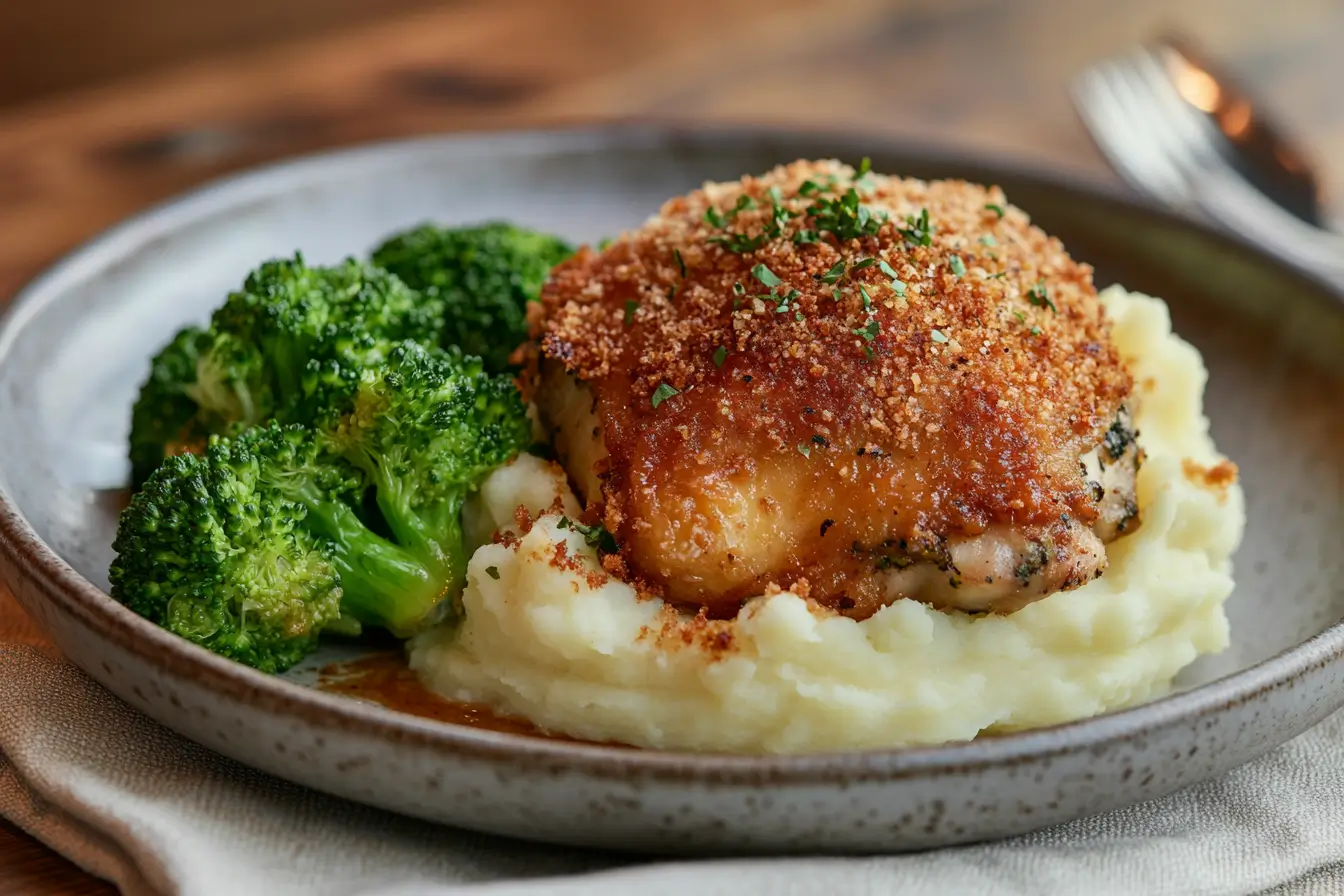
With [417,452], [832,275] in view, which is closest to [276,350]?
[417,452]

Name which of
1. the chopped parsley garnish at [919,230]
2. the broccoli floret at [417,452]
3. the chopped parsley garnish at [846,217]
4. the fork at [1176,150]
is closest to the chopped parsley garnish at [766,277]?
the chopped parsley garnish at [846,217]

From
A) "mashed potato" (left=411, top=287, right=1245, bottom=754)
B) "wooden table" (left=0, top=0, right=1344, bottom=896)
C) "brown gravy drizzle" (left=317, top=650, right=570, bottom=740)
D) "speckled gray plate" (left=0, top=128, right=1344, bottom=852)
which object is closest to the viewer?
"speckled gray plate" (left=0, top=128, right=1344, bottom=852)

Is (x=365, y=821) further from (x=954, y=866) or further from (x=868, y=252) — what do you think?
(x=868, y=252)

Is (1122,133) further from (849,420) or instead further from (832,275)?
(849,420)

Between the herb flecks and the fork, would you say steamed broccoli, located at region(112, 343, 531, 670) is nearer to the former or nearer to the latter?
the herb flecks

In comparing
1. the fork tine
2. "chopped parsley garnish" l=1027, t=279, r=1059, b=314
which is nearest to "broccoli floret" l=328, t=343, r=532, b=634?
"chopped parsley garnish" l=1027, t=279, r=1059, b=314

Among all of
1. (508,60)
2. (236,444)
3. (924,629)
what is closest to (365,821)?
(236,444)

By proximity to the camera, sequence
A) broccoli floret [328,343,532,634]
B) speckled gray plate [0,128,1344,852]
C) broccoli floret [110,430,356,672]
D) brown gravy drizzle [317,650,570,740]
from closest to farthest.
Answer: speckled gray plate [0,128,1344,852]
broccoli floret [110,430,356,672]
brown gravy drizzle [317,650,570,740]
broccoli floret [328,343,532,634]
